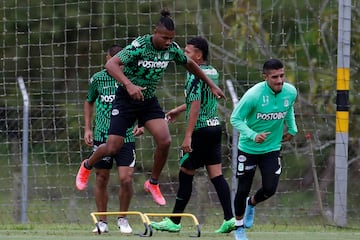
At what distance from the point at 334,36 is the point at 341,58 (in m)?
2.68

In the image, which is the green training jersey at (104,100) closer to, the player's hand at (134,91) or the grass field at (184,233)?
the grass field at (184,233)

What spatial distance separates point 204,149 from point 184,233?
101cm

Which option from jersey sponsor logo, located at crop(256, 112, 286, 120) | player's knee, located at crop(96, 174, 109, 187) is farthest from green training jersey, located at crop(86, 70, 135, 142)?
jersey sponsor logo, located at crop(256, 112, 286, 120)

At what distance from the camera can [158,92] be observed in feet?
50.9

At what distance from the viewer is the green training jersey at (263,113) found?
10484 millimetres

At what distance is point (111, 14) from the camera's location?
1508cm

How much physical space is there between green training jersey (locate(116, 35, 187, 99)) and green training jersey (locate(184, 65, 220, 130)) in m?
0.75

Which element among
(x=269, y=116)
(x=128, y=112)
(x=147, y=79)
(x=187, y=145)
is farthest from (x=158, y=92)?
(x=269, y=116)

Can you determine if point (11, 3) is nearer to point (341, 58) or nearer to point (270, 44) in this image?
point (270, 44)

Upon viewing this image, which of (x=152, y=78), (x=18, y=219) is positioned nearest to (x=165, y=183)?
(x=18, y=219)

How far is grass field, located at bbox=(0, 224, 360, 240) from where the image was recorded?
1109cm

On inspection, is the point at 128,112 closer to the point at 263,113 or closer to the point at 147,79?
the point at 147,79

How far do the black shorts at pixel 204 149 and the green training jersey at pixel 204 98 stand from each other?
0.26 feet

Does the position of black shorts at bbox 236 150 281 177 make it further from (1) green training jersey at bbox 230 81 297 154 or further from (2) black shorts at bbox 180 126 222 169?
(2) black shorts at bbox 180 126 222 169
